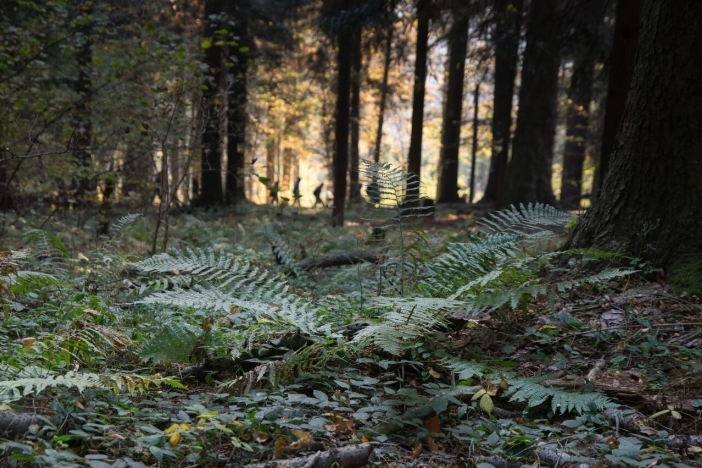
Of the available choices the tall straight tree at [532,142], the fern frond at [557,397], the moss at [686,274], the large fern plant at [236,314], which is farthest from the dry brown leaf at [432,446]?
the tall straight tree at [532,142]

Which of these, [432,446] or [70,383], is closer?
[70,383]

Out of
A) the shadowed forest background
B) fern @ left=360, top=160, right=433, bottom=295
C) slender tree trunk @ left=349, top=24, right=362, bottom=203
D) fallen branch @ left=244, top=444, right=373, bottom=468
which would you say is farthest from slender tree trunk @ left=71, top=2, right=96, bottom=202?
slender tree trunk @ left=349, top=24, right=362, bottom=203

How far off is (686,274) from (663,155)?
Answer: 923 millimetres

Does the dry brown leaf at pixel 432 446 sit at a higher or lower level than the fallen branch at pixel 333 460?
lower

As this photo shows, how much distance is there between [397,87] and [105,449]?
24490 mm

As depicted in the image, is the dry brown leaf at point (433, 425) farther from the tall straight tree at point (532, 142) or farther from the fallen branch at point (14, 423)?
the tall straight tree at point (532, 142)

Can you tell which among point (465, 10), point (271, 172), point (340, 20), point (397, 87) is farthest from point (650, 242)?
point (271, 172)

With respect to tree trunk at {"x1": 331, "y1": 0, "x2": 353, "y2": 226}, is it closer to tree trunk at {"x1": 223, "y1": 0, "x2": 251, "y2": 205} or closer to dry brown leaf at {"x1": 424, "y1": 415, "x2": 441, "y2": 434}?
tree trunk at {"x1": 223, "y1": 0, "x2": 251, "y2": 205}

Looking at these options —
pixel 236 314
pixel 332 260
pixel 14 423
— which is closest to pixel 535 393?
pixel 236 314

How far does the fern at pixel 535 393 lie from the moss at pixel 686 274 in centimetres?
159

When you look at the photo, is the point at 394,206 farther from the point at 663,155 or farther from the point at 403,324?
the point at 663,155

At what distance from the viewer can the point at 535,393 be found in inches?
106

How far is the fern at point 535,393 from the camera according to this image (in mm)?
2619

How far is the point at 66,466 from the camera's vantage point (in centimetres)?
188
